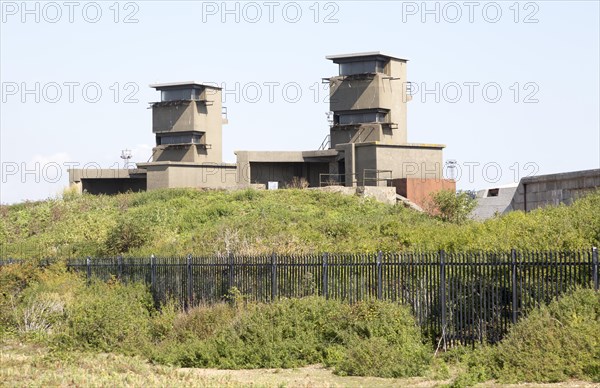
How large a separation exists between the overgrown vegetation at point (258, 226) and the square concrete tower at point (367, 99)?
55.2 feet

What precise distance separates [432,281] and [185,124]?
63514 millimetres

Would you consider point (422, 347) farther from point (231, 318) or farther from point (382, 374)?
point (231, 318)

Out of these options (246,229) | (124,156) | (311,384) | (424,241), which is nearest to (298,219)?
(246,229)

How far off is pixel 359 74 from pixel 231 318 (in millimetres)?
51019

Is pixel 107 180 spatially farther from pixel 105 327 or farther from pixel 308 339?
pixel 308 339

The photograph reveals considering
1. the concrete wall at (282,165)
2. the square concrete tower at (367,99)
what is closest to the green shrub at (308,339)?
the concrete wall at (282,165)

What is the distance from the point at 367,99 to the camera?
237ft

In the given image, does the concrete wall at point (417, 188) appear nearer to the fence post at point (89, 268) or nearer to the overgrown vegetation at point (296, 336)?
the fence post at point (89, 268)

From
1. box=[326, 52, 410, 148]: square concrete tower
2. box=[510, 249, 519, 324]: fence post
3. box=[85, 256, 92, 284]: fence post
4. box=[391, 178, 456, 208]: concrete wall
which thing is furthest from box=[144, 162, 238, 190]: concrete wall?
box=[510, 249, 519, 324]: fence post

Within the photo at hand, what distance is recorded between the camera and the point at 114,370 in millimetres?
19250


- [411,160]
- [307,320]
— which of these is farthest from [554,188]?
[411,160]

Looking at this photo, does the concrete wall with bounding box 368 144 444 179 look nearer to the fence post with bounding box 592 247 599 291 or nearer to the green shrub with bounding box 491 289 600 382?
the fence post with bounding box 592 247 599 291

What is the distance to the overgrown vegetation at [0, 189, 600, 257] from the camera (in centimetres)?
2555

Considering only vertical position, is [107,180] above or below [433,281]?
above
